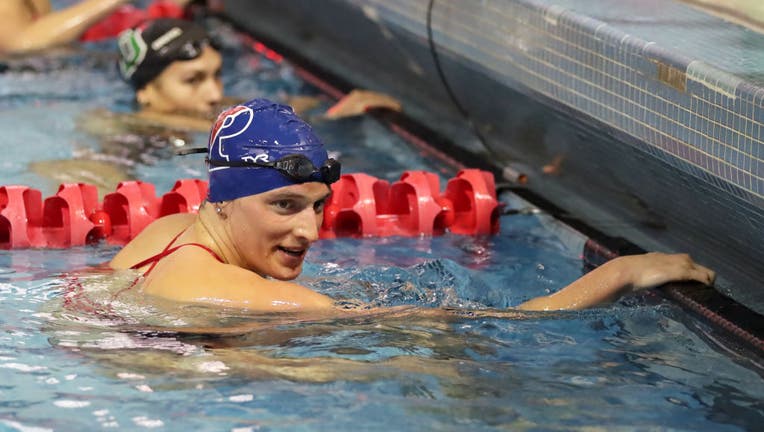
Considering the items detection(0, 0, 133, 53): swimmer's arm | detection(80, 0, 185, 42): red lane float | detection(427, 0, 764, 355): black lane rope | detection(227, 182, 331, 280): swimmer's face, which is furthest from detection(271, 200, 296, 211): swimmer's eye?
detection(80, 0, 185, 42): red lane float

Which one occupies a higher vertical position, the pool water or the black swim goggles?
the black swim goggles

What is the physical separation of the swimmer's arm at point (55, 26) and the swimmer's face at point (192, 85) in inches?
37.7

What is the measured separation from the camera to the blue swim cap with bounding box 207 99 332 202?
360 centimetres

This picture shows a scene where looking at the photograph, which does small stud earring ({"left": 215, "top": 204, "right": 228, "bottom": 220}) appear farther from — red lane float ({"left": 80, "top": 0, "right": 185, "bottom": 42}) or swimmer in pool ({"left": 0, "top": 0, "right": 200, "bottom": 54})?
red lane float ({"left": 80, "top": 0, "right": 185, "bottom": 42})

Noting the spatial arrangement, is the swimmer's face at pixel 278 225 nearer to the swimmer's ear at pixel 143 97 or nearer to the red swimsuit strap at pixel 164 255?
the red swimsuit strap at pixel 164 255

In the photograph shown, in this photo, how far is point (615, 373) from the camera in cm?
356

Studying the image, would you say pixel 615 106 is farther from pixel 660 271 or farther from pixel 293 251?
pixel 293 251

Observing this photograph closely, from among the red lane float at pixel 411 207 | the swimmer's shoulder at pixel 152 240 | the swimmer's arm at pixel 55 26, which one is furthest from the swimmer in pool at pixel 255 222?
the swimmer's arm at pixel 55 26

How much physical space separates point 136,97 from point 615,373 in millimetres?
4319

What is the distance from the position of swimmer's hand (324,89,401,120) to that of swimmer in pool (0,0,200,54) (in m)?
1.54

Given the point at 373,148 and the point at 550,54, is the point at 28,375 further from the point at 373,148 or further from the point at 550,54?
the point at 373,148

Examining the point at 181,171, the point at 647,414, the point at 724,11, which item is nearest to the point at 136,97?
the point at 181,171

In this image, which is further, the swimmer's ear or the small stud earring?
the swimmer's ear

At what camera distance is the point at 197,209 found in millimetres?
5043
